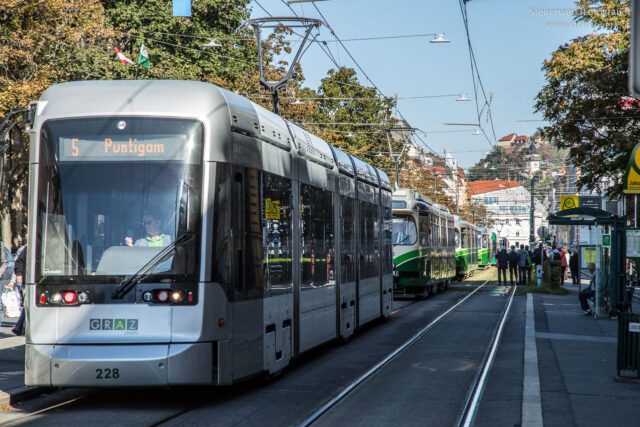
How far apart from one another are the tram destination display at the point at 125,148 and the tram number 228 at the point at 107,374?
1.96 meters

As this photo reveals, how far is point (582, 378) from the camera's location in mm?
11117

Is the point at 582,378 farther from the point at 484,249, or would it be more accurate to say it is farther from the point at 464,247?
the point at 484,249

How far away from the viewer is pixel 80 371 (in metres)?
8.23

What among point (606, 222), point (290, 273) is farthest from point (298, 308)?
point (606, 222)

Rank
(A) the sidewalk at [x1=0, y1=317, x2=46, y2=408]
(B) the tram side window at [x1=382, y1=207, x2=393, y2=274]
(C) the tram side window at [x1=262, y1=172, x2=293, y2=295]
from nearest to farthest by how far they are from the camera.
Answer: (A) the sidewalk at [x1=0, y1=317, x2=46, y2=408] → (C) the tram side window at [x1=262, y1=172, x2=293, y2=295] → (B) the tram side window at [x1=382, y1=207, x2=393, y2=274]

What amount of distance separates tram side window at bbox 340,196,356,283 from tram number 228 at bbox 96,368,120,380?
21.6 feet

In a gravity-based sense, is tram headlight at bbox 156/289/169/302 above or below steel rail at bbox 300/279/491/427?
above

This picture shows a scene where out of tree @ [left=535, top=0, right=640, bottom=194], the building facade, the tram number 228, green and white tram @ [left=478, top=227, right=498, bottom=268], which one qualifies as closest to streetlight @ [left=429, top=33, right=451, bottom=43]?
tree @ [left=535, top=0, right=640, bottom=194]

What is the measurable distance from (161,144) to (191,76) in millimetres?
26792

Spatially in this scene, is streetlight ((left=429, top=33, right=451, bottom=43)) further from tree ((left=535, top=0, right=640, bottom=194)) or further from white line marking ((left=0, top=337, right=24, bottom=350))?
white line marking ((left=0, top=337, right=24, bottom=350))

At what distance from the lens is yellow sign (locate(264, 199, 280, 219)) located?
1012cm

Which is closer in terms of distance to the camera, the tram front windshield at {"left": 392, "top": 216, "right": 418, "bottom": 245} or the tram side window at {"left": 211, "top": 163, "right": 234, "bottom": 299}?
the tram side window at {"left": 211, "top": 163, "right": 234, "bottom": 299}

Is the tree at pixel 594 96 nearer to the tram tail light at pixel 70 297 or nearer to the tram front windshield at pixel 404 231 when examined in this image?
the tram front windshield at pixel 404 231

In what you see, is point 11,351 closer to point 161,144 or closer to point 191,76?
point 161,144
